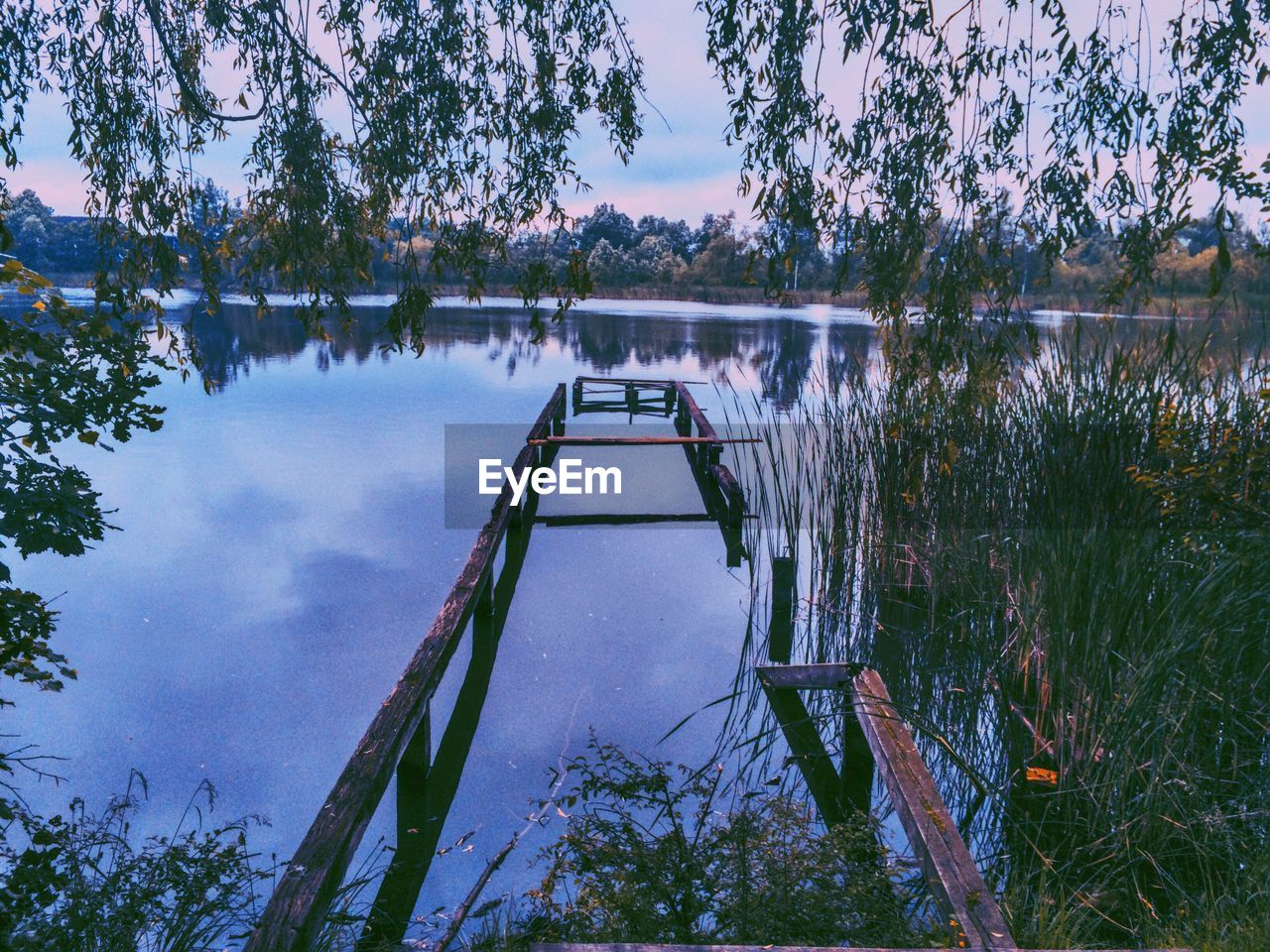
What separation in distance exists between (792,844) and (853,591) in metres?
3.15

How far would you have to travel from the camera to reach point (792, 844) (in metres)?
3.34

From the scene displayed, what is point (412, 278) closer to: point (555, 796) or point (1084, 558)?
point (555, 796)

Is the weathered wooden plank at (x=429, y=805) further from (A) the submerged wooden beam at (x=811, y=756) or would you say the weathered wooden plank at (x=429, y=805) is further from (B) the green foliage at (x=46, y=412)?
(A) the submerged wooden beam at (x=811, y=756)

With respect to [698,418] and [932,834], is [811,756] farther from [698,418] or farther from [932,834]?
[698,418]

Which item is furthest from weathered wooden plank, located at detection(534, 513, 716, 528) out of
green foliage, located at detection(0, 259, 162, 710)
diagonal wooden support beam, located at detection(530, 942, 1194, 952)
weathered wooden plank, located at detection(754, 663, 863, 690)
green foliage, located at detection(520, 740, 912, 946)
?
diagonal wooden support beam, located at detection(530, 942, 1194, 952)

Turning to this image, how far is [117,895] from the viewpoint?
3.12m

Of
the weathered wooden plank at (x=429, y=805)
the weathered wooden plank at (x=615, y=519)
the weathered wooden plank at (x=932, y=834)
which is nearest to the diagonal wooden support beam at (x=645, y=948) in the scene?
the weathered wooden plank at (x=932, y=834)

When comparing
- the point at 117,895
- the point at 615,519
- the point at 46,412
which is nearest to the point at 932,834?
the point at 117,895

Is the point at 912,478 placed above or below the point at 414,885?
above

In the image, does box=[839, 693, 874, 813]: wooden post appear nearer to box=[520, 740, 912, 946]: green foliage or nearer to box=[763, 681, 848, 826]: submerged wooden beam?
box=[763, 681, 848, 826]: submerged wooden beam

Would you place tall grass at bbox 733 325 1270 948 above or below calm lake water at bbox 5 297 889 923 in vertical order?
above

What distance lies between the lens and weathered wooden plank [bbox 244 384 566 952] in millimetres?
2520

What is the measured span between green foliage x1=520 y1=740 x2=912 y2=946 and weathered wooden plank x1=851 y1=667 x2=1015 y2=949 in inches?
9.5

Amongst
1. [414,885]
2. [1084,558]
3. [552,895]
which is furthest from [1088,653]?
[414,885]
